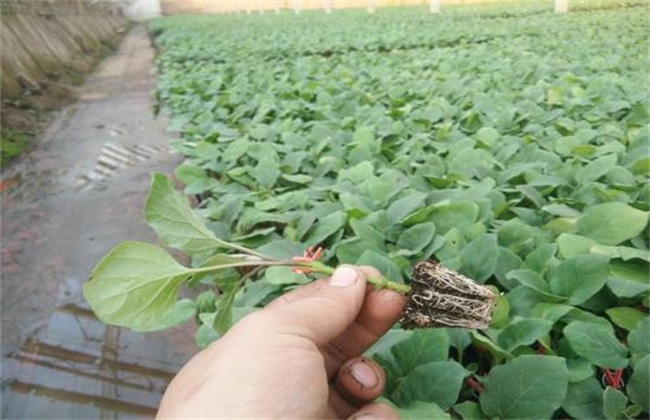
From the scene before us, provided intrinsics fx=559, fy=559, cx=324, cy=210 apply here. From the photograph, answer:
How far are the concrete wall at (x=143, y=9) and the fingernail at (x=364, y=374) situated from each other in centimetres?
4507

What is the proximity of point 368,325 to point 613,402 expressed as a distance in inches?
15.2

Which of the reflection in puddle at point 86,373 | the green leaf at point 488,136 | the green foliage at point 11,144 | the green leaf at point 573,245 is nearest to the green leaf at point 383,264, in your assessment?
the green leaf at point 573,245

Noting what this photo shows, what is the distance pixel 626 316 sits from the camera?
3.33ft

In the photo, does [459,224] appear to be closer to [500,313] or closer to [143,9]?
[500,313]

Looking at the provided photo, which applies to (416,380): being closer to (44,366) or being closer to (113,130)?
(44,366)

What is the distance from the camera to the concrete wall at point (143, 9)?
41.7 m

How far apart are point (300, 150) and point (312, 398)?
4.89ft

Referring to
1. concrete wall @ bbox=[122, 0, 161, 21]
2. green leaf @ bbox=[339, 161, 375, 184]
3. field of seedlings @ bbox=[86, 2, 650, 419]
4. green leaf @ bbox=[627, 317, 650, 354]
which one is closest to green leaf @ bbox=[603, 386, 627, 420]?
field of seedlings @ bbox=[86, 2, 650, 419]

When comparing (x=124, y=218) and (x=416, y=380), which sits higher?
(x=416, y=380)

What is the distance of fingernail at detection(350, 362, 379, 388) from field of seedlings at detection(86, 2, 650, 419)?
0.07m

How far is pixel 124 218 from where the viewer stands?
361 cm

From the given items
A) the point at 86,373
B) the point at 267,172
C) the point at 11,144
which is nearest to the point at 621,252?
the point at 267,172

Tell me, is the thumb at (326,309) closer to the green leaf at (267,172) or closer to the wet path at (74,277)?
the green leaf at (267,172)

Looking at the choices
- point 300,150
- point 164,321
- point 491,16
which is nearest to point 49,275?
point 300,150
